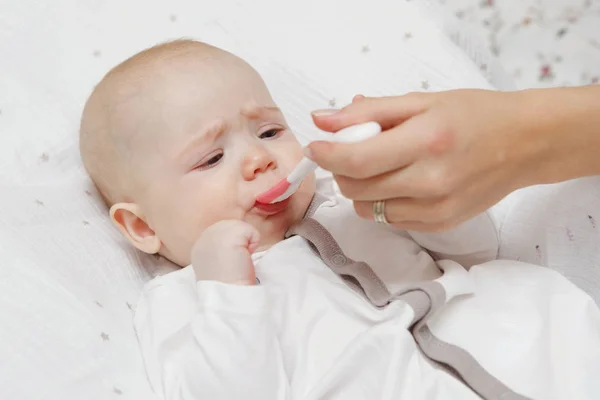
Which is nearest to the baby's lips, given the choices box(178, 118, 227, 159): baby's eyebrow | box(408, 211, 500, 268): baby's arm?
box(178, 118, 227, 159): baby's eyebrow

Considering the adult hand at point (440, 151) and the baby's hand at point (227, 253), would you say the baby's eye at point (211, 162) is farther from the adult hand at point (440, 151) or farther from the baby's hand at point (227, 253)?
the adult hand at point (440, 151)

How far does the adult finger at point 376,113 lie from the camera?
2.55 feet

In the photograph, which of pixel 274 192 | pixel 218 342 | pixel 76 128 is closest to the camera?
pixel 218 342

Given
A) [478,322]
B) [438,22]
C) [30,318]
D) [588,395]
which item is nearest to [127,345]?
[30,318]

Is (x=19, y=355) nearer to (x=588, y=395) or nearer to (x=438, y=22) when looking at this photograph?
(x=588, y=395)

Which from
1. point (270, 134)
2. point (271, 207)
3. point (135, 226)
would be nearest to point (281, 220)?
→ point (271, 207)

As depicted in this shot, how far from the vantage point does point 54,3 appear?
1385 millimetres

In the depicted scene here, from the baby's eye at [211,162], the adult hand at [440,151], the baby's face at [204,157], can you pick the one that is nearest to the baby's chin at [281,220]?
the baby's face at [204,157]

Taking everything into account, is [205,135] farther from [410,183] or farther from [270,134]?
[410,183]

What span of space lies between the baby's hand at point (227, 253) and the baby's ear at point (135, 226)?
5.9 inches

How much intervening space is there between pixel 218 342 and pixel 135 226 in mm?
325

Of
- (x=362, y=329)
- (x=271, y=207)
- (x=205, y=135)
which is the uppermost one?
(x=205, y=135)

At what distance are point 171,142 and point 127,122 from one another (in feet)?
0.28

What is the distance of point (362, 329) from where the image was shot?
3.07 ft
